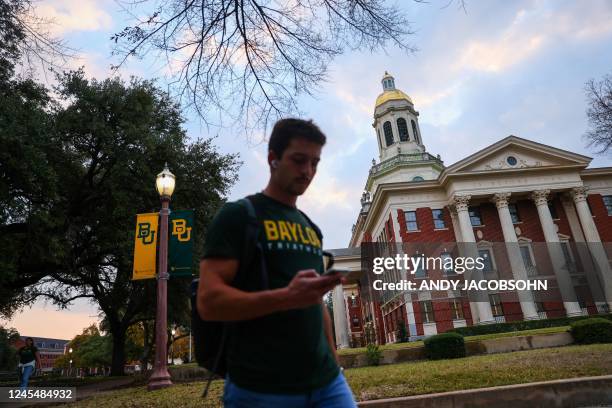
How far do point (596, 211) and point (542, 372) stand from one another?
132 ft

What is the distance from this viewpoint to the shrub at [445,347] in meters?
13.1

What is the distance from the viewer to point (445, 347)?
1320 cm

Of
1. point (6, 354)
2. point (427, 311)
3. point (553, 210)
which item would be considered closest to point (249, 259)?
point (427, 311)

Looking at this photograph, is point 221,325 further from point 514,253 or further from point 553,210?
point 553,210

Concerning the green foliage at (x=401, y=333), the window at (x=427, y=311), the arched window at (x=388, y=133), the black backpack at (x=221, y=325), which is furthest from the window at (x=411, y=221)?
the black backpack at (x=221, y=325)

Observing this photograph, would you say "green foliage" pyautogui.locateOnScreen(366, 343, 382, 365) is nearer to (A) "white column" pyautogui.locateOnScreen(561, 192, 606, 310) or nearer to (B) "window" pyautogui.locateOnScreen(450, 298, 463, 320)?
(B) "window" pyautogui.locateOnScreen(450, 298, 463, 320)

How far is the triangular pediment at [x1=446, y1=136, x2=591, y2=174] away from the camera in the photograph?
3741 cm

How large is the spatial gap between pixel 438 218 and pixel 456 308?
8635 mm

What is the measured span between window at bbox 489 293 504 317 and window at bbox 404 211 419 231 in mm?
8960

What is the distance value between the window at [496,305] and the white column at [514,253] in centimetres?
169

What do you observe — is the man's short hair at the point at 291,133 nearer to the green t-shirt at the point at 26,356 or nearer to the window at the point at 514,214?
the green t-shirt at the point at 26,356

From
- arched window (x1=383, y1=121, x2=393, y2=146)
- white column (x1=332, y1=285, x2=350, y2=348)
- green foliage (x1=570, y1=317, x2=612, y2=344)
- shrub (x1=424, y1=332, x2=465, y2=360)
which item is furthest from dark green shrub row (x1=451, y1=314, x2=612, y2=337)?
arched window (x1=383, y1=121, x2=393, y2=146)

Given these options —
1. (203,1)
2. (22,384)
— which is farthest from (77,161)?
(203,1)

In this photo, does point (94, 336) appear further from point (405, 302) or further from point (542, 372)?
point (542, 372)
